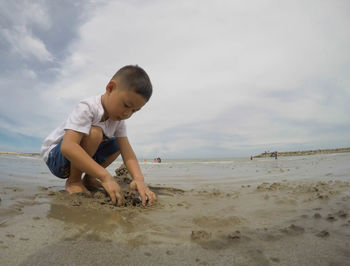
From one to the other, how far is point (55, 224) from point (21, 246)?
12.2 inches

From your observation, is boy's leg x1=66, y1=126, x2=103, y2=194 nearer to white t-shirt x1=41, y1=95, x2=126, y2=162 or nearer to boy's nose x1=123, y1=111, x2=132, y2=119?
white t-shirt x1=41, y1=95, x2=126, y2=162

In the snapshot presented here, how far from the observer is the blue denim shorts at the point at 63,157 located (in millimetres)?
2191

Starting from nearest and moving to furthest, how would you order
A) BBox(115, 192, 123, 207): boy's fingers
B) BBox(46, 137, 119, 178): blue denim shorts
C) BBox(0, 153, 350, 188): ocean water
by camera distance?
BBox(115, 192, 123, 207): boy's fingers < BBox(46, 137, 119, 178): blue denim shorts < BBox(0, 153, 350, 188): ocean water

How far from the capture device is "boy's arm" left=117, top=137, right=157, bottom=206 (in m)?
2.01

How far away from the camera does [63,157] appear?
214 cm

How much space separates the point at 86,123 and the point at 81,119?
0.06 meters

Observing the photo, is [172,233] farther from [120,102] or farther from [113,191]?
[120,102]

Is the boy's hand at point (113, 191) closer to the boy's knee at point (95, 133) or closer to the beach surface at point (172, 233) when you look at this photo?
the beach surface at point (172, 233)

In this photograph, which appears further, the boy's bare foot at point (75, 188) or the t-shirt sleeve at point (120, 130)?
the t-shirt sleeve at point (120, 130)

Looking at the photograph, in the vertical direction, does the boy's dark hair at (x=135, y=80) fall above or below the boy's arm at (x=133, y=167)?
above

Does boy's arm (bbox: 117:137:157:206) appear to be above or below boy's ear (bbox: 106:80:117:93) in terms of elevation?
below

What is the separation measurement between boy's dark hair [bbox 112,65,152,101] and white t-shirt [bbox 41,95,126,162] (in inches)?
13.2

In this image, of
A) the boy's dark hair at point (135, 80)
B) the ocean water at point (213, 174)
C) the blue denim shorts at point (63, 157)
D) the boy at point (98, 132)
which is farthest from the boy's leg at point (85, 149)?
the ocean water at point (213, 174)

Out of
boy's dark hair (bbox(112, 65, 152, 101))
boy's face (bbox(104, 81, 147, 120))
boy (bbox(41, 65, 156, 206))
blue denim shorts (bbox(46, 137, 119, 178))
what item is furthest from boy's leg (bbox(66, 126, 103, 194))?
boy's dark hair (bbox(112, 65, 152, 101))
